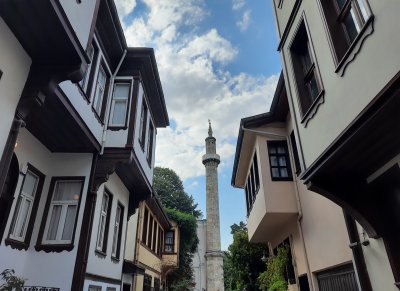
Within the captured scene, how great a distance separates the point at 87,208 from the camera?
6.80m

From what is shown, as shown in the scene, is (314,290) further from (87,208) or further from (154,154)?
(154,154)

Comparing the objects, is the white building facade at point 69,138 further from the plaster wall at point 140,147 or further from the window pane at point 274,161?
the window pane at point 274,161

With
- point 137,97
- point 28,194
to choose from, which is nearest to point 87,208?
point 28,194

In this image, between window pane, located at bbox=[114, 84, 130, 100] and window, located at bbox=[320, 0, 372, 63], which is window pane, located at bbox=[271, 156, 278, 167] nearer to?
window pane, located at bbox=[114, 84, 130, 100]

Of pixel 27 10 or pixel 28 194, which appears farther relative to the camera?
pixel 28 194

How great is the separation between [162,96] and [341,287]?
294 inches

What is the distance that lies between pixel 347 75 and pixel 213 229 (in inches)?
1219

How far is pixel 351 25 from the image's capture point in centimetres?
426

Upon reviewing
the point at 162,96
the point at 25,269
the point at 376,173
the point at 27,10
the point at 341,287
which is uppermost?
the point at 162,96

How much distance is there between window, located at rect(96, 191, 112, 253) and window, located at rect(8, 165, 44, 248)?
1661 mm

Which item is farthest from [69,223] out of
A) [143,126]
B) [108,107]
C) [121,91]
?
[143,126]

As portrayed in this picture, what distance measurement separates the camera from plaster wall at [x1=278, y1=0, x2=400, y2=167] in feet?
10.0

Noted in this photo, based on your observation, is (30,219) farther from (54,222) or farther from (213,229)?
(213,229)

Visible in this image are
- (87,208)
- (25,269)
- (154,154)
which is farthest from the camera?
(154,154)
